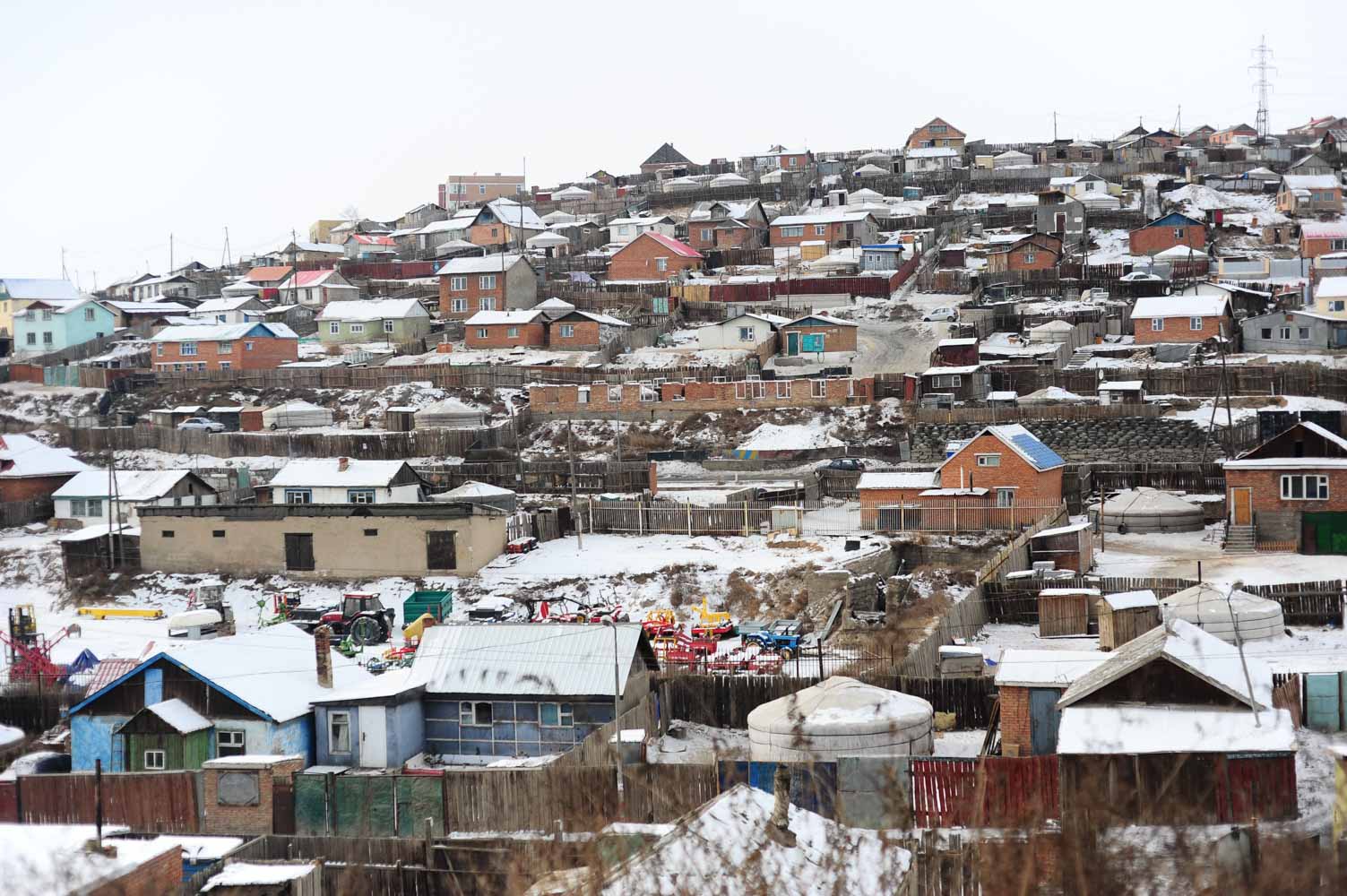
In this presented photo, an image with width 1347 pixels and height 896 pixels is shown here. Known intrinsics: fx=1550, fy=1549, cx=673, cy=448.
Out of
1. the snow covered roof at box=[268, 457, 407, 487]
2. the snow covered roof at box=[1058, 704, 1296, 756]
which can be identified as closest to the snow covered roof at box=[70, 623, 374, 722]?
the snow covered roof at box=[1058, 704, 1296, 756]

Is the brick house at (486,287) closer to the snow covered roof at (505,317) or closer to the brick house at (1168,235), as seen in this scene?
the snow covered roof at (505,317)

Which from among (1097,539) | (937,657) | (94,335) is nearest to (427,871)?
(937,657)

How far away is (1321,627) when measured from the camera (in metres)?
30.5

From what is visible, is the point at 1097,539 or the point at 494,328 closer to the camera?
the point at 1097,539

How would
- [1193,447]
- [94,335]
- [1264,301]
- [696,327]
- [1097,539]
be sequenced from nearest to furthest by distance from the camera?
[1097,539] → [1193,447] → [1264,301] → [696,327] → [94,335]

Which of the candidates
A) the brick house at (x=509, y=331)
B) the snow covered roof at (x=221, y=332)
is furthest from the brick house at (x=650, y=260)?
the snow covered roof at (x=221, y=332)

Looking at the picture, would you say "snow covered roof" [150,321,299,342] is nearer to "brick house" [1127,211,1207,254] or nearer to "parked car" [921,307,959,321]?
"parked car" [921,307,959,321]

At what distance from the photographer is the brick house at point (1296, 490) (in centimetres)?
3809

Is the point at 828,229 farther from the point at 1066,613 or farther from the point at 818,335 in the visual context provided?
the point at 1066,613

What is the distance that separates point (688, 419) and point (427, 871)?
3881cm

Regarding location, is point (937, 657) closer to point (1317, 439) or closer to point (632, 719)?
point (632, 719)

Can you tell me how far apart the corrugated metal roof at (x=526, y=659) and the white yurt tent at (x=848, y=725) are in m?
3.22

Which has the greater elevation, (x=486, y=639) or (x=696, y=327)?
(x=696, y=327)

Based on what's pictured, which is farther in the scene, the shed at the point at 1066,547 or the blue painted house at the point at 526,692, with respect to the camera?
the shed at the point at 1066,547
